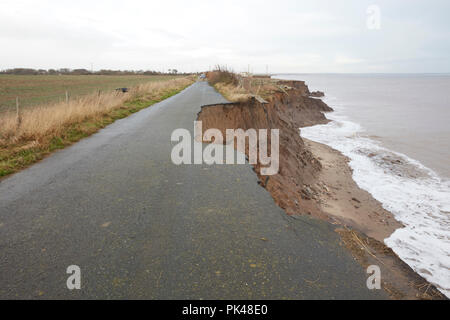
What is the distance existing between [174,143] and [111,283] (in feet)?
17.2

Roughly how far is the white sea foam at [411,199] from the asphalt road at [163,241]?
2862 millimetres

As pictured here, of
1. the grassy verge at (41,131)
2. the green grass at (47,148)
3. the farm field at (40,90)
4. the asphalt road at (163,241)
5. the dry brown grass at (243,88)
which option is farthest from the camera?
the farm field at (40,90)

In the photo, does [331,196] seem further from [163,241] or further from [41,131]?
[41,131]

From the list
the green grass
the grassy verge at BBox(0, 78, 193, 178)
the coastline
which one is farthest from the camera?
the grassy verge at BBox(0, 78, 193, 178)

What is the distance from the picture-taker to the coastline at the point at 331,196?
2.82 m

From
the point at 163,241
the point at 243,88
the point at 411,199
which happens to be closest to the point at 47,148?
the point at 163,241

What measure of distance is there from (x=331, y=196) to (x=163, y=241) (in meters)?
6.68

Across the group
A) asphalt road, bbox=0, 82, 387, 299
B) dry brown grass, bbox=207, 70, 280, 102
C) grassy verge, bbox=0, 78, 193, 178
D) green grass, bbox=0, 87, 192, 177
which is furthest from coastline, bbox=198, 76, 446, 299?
grassy verge, bbox=0, 78, 193, 178

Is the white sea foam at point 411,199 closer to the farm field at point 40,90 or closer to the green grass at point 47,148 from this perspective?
the green grass at point 47,148

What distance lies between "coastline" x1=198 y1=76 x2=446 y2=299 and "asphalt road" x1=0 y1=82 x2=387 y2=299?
41 cm

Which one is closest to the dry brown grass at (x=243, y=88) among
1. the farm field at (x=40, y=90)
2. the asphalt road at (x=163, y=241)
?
the asphalt road at (x=163, y=241)

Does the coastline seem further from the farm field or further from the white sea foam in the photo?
the farm field

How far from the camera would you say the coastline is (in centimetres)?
282
